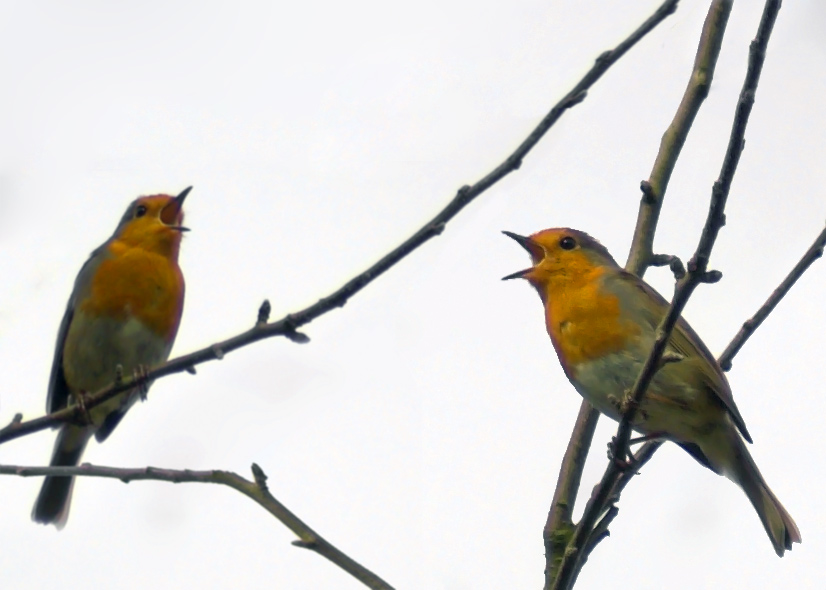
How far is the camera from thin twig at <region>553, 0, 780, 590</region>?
2.87 m

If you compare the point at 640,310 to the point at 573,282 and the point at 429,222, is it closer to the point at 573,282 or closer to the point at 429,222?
the point at 573,282

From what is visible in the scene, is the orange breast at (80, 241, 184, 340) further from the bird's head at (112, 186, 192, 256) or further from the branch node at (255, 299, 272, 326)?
the branch node at (255, 299, 272, 326)

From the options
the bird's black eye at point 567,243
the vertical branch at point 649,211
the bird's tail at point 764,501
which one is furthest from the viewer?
the bird's black eye at point 567,243

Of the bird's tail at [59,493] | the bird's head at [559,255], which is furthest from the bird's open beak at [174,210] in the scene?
Answer: the bird's head at [559,255]

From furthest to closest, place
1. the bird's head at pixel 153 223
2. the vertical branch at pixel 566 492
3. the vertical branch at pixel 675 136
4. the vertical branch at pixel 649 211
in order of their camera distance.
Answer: the bird's head at pixel 153 223
the vertical branch at pixel 675 136
the vertical branch at pixel 649 211
the vertical branch at pixel 566 492

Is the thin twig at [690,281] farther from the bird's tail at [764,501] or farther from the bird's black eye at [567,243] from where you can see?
the bird's black eye at [567,243]

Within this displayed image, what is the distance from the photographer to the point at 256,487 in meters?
3.37

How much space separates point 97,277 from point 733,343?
4826mm

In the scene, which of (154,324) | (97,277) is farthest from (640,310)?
(97,277)

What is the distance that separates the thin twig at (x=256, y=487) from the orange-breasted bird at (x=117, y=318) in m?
3.51

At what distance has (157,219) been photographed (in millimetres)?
7848

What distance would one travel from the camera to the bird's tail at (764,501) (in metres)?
5.11

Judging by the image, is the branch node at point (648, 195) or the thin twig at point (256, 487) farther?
the branch node at point (648, 195)

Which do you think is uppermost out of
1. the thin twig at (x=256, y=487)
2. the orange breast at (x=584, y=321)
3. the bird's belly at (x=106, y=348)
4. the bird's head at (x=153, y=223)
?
the bird's head at (x=153, y=223)
